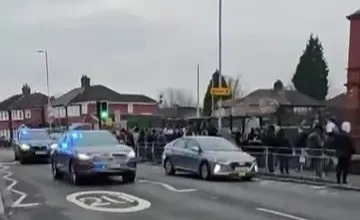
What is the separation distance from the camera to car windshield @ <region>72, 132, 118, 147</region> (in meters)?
22.2

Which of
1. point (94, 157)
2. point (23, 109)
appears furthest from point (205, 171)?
point (23, 109)

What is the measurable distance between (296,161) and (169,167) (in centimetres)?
455

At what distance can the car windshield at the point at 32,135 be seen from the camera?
3828 cm

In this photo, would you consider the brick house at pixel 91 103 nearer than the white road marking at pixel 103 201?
No

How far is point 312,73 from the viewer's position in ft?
284

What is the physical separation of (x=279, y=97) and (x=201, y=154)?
5577 centimetres

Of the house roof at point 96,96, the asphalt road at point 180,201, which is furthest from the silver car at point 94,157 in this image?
the house roof at point 96,96

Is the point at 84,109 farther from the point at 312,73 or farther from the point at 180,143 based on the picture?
the point at 180,143

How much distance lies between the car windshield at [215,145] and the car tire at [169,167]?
2.06 metres

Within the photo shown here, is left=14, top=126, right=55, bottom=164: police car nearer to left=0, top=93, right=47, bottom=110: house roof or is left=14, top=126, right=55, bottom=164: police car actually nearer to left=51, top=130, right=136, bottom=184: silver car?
left=51, top=130, right=136, bottom=184: silver car

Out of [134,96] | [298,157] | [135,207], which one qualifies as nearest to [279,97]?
[134,96]

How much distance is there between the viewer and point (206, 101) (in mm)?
91312

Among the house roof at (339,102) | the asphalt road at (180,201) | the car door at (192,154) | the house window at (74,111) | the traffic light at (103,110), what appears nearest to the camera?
the asphalt road at (180,201)

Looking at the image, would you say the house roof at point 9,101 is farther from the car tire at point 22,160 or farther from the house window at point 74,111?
the car tire at point 22,160
